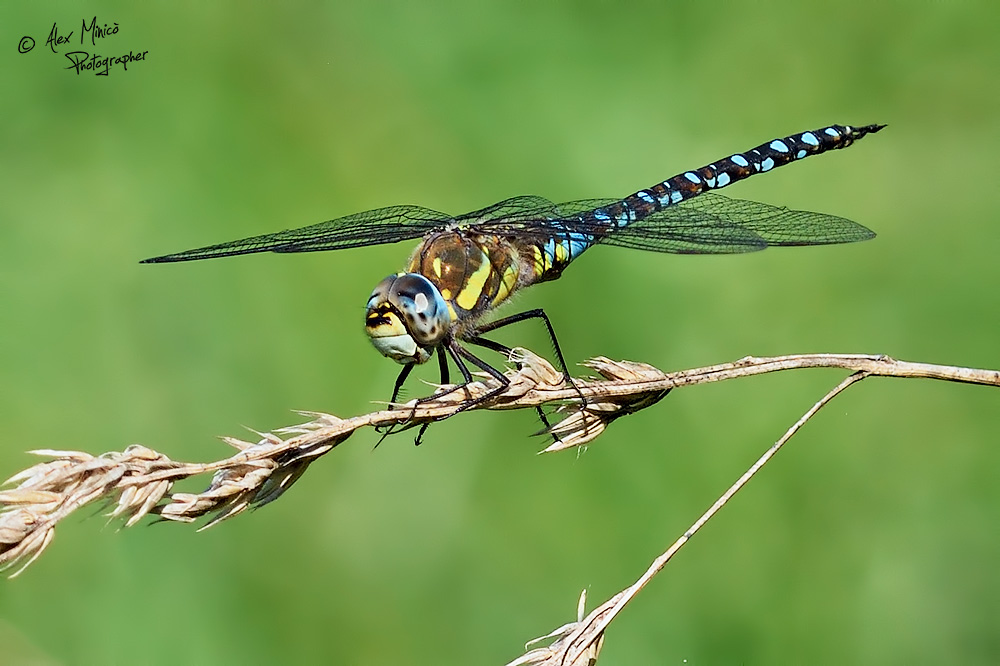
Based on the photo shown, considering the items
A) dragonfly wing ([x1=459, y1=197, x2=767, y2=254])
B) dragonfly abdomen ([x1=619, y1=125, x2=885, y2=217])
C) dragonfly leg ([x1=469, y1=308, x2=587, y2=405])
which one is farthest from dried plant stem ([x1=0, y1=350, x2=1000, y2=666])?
dragonfly abdomen ([x1=619, y1=125, x2=885, y2=217])

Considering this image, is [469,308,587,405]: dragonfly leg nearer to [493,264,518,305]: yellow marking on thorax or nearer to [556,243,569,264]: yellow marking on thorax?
[493,264,518,305]: yellow marking on thorax

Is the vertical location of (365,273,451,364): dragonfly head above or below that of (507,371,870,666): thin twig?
above

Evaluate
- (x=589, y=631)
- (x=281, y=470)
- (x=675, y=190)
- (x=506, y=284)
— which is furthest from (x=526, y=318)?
(x=589, y=631)

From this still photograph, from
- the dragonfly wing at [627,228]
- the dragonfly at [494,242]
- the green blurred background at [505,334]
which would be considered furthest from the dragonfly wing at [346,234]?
the green blurred background at [505,334]

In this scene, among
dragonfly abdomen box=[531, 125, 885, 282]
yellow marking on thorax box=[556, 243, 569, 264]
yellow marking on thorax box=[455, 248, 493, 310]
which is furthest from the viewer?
yellow marking on thorax box=[556, 243, 569, 264]

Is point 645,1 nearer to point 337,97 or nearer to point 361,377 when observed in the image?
point 337,97

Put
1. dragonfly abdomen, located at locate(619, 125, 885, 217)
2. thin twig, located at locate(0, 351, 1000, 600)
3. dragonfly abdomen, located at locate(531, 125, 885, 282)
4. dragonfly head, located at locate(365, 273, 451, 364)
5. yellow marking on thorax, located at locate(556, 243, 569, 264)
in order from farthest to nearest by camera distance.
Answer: dragonfly abdomen, located at locate(619, 125, 885, 217)
yellow marking on thorax, located at locate(556, 243, 569, 264)
dragonfly abdomen, located at locate(531, 125, 885, 282)
dragonfly head, located at locate(365, 273, 451, 364)
thin twig, located at locate(0, 351, 1000, 600)

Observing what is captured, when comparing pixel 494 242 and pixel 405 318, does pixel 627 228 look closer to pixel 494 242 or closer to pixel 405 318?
pixel 494 242
